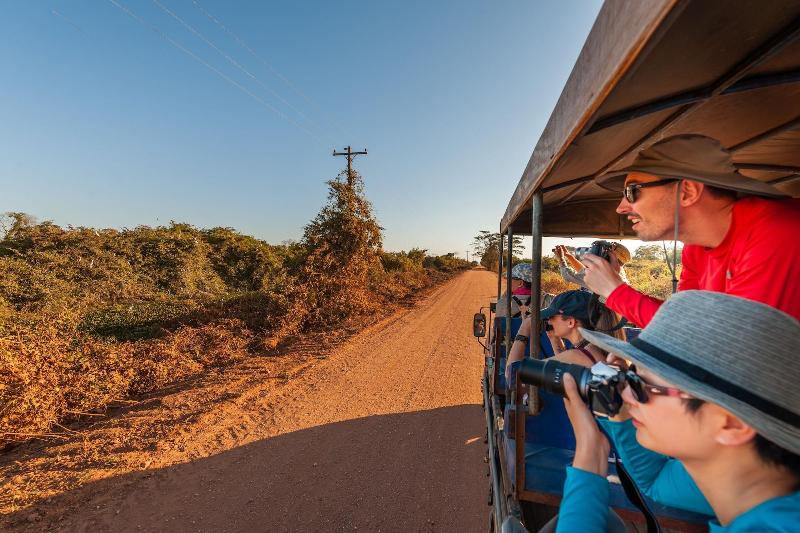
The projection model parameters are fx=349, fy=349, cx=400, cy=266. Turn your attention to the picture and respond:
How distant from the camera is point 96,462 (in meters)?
3.44

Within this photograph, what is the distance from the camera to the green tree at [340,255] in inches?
402

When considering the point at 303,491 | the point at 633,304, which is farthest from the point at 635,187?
the point at 303,491

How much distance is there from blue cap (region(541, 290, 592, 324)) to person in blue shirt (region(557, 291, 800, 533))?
4.55 feet

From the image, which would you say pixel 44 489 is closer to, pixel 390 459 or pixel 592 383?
pixel 390 459

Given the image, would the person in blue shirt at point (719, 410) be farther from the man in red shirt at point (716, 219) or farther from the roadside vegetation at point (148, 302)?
the roadside vegetation at point (148, 302)

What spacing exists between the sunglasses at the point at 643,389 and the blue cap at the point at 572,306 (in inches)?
56.1

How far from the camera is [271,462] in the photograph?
11.6 feet

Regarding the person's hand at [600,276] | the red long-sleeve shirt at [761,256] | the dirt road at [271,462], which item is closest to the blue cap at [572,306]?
the person's hand at [600,276]

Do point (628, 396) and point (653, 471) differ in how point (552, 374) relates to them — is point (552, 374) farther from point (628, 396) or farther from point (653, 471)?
point (653, 471)

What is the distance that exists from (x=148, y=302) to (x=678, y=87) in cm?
1236

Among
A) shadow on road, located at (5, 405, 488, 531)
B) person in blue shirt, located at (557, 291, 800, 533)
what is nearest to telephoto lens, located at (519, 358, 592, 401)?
person in blue shirt, located at (557, 291, 800, 533)

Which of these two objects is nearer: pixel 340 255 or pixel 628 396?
pixel 628 396

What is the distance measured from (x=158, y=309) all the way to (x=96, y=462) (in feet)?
20.6

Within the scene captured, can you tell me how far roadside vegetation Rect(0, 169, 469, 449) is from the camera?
4.55 m
